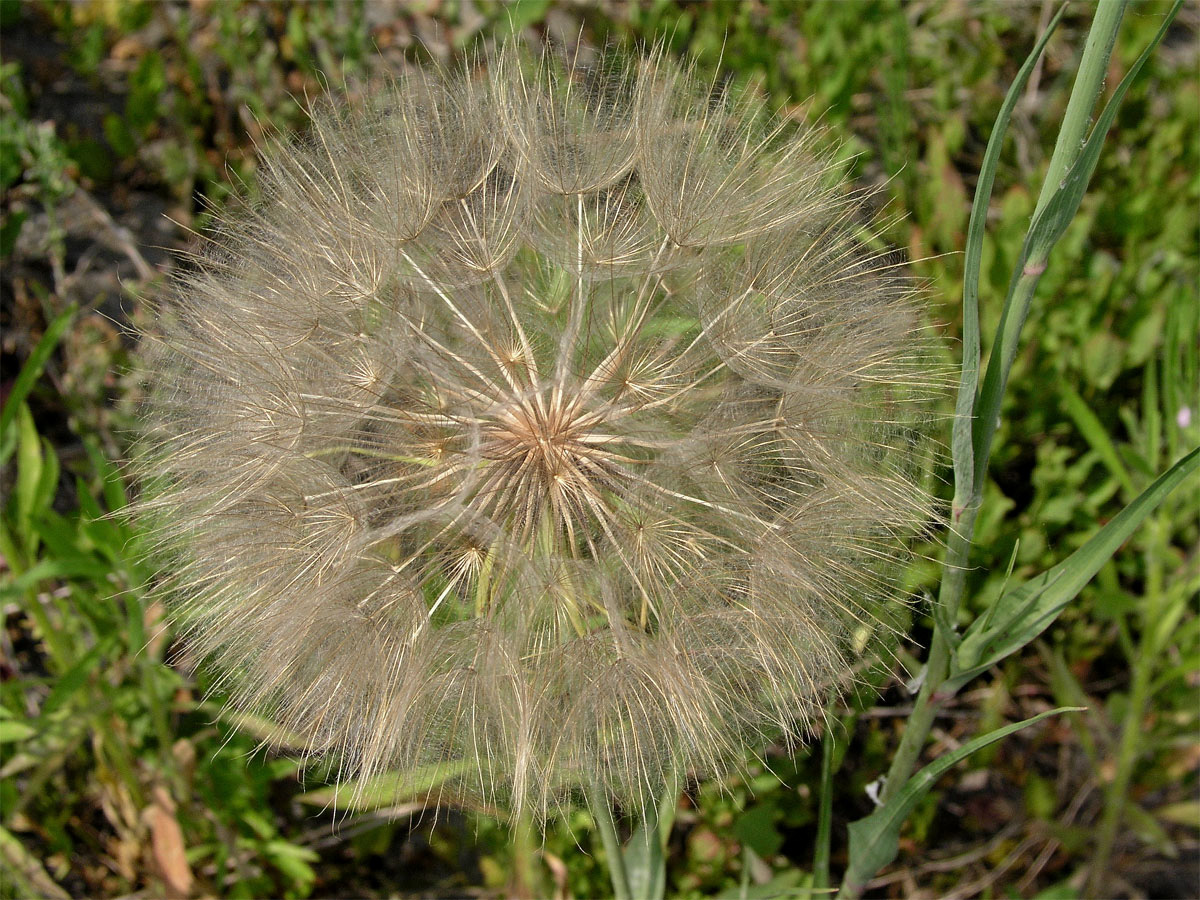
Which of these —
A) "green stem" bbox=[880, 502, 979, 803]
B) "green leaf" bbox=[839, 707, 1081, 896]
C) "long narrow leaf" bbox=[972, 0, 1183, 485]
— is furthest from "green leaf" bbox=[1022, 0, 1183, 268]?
"green leaf" bbox=[839, 707, 1081, 896]

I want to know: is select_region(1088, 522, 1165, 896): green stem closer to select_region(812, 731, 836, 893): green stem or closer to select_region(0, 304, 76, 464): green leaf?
select_region(812, 731, 836, 893): green stem

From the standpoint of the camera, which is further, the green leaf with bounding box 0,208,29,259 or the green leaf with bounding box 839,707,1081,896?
the green leaf with bounding box 0,208,29,259

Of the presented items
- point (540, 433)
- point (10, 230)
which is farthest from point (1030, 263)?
point (10, 230)

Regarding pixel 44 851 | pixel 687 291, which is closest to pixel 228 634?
pixel 687 291

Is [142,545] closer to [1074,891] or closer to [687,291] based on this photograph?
[687,291]

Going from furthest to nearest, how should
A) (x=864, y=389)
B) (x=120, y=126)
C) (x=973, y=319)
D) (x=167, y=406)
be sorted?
(x=120, y=126) < (x=167, y=406) < (x=864, y=389) < (x=973, y=319)

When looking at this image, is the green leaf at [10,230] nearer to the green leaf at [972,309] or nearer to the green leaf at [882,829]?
the green leaf at [972,309]
